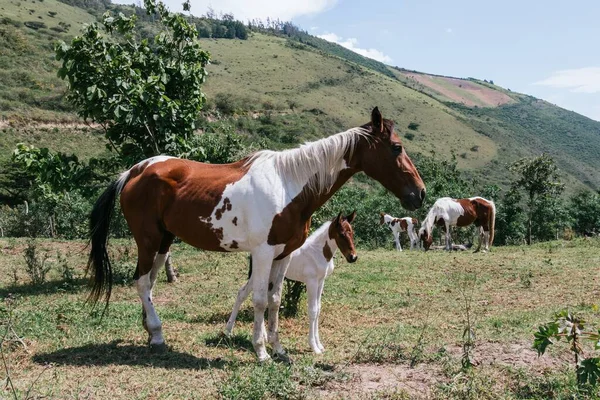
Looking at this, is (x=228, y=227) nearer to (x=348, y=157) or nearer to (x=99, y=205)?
(x=348, y=157)

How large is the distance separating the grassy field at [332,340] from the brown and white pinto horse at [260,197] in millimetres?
742

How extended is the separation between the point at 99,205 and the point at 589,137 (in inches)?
5892

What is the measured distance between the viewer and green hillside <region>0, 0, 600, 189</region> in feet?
179

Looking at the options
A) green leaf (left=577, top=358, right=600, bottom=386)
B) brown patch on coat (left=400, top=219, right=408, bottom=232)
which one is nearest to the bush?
brown patch on coat (left=400, top=219, right=408, bottom=232)

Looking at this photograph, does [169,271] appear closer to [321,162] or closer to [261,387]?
[321,162]

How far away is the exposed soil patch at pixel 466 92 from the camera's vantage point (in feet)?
516

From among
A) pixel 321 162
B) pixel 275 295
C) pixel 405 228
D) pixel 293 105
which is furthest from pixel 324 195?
pixel 293 105

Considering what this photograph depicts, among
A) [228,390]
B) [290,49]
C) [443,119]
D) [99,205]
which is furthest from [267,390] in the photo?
[290,49]

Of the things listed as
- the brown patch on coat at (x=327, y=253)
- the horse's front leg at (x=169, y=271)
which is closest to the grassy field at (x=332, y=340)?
the horse's front leg at (x=169, y=271)

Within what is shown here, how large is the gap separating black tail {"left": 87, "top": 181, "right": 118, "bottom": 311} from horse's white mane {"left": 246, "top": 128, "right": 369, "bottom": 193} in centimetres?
247

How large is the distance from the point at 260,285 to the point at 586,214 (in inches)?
1720

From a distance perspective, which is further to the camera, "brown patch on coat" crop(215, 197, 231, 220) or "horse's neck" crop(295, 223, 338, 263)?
"horse's neck" crop(295, 223, 338, 263)

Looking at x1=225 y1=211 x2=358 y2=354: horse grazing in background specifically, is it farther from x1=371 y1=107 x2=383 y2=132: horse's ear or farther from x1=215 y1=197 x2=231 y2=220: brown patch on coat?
x1=371 y1=107 x2=383 y2=132: horse's ear

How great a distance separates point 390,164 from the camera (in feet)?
16.6
